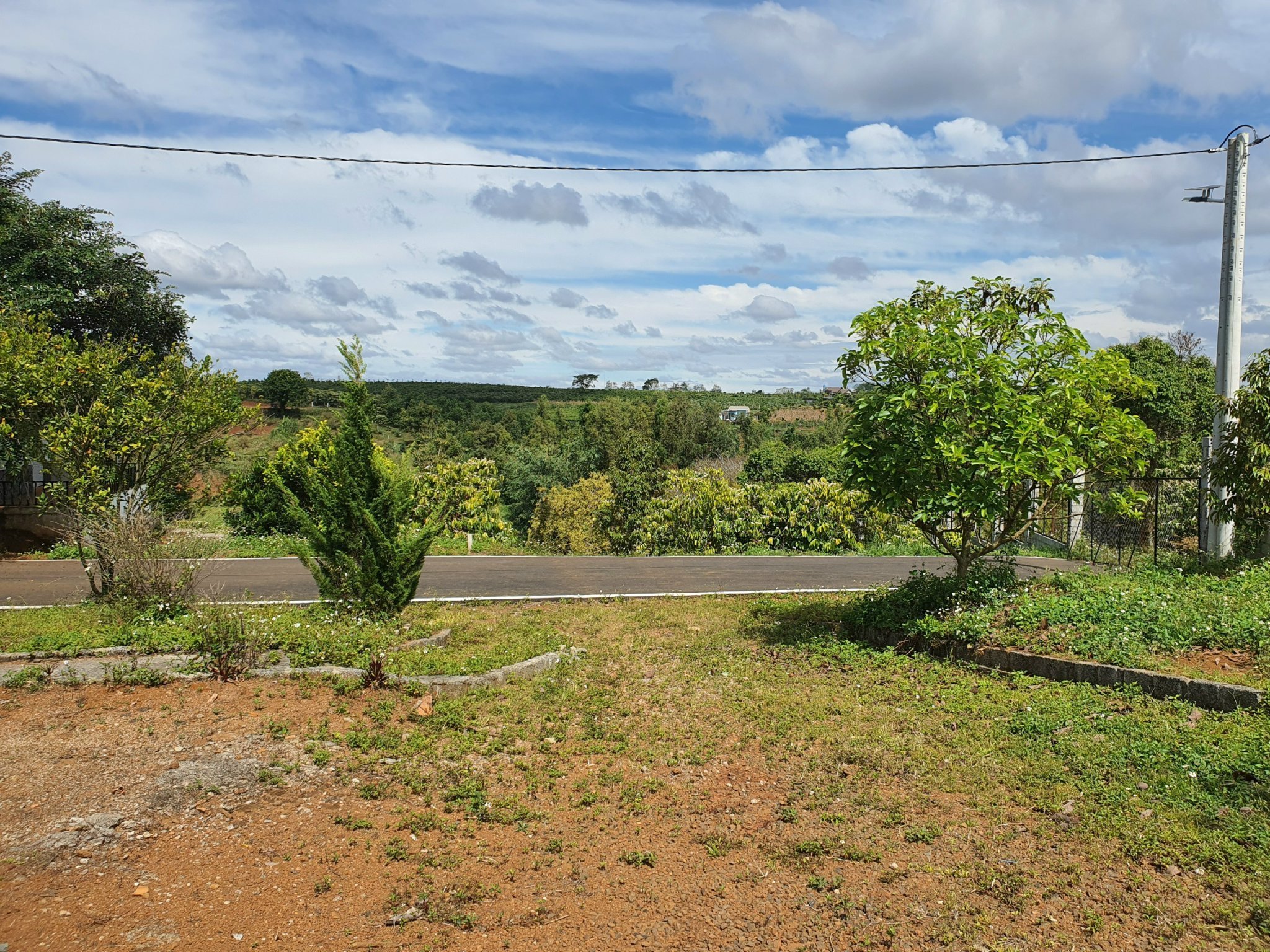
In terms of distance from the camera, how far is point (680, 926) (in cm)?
395

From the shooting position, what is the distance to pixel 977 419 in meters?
8.07

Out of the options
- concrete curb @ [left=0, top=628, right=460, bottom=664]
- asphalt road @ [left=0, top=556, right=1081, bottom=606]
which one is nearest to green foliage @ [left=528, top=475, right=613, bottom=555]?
asphalt road @ [left=0, top=556, right=1081, bottom=606]

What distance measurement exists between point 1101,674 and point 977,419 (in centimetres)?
260

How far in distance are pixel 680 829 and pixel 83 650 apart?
18.8 ft

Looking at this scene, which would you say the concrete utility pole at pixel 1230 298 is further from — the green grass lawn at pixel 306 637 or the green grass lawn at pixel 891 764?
the green grass lawn at pixel 306 637

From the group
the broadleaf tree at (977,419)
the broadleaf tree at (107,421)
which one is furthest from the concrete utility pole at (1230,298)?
the broadleaf tree at (107,421)

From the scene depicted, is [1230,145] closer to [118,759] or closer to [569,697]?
[569,697]

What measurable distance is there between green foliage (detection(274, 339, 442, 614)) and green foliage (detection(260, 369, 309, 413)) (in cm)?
5205

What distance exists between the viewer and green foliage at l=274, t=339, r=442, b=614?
830 centimetres

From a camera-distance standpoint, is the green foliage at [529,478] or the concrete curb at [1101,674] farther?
the green foliage at [529,478]

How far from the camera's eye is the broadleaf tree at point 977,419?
786 cm

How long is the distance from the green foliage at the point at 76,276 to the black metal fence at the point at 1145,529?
22270 millimetres

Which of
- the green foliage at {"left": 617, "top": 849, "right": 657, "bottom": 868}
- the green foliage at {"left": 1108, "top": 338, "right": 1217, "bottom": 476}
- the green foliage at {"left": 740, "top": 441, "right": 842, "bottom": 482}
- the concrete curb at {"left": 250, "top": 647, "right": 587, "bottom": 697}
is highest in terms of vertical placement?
the green foliage at {"left": 1108, "top": 338, "right": 1217, "bottom": 476}

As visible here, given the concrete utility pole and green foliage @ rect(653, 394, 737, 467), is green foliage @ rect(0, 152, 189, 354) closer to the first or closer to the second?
the concrete utility pole
